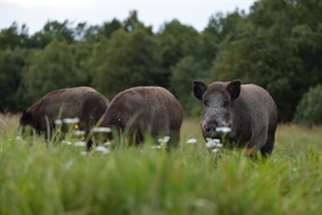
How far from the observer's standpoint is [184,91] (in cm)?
7194

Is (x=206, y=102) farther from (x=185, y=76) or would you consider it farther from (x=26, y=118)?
(x=185, y=76)

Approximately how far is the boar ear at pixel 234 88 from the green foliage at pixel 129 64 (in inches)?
2441

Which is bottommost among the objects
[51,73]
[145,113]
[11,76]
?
[11,76]

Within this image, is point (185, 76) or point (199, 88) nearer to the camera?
point (199, 88)

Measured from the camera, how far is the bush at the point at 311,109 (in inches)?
1825

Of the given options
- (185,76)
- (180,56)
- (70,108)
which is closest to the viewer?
(70,108)

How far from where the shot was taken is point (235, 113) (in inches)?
425

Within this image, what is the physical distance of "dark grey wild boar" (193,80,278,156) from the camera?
10203 millimetres

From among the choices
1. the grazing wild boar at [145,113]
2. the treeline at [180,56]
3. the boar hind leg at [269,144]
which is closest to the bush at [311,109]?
the treeline at [180,56]

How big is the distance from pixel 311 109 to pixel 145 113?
36.4 metres

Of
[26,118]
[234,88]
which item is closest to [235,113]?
[234,88]

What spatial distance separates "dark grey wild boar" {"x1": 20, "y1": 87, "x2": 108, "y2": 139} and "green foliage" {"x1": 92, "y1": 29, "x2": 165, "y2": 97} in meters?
57.0

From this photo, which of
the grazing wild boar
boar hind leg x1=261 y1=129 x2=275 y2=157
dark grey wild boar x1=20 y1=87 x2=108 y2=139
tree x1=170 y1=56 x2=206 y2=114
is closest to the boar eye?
the grazing wild boar

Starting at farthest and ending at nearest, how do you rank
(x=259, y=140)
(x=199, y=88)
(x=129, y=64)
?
(x=129, y=64) → (x=259, y=140) → (x=199, y=88)
